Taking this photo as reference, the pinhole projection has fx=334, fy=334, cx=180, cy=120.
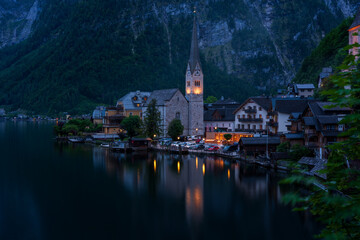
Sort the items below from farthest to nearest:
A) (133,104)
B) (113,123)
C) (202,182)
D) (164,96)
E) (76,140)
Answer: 1. (133,104)
2. (113,123)
3. (76,140)
4. (164,96)
5. (202,182)

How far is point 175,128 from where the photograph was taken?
7688cm

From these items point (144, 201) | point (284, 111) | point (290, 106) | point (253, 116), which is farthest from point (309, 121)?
point (253, 116)

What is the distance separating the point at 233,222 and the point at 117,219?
395 inches

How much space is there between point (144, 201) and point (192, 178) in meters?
11.2

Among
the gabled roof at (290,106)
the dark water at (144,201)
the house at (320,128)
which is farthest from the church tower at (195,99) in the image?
the house at (320,128)

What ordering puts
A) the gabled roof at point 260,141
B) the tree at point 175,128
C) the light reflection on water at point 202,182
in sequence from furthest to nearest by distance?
the tree at point 175,128, the gabled roof at point 260,141, the light reflection on water at point 202,182

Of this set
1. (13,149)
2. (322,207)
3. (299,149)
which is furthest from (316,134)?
(13,149)

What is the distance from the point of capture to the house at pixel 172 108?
8188cm

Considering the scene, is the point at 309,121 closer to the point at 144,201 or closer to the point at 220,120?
the point at 144,201

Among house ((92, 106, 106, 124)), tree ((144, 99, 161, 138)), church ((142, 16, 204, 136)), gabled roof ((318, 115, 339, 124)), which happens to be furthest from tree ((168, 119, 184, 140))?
house ((92, 106, 106, 124))

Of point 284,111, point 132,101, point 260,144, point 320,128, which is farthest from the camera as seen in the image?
point 132,101

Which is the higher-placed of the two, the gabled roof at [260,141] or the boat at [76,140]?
the gabled roof at [260,141]

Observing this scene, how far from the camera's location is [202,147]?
67812mm

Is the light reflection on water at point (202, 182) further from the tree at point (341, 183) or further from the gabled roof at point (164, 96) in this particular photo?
the gabled roof at point (164, 96)
